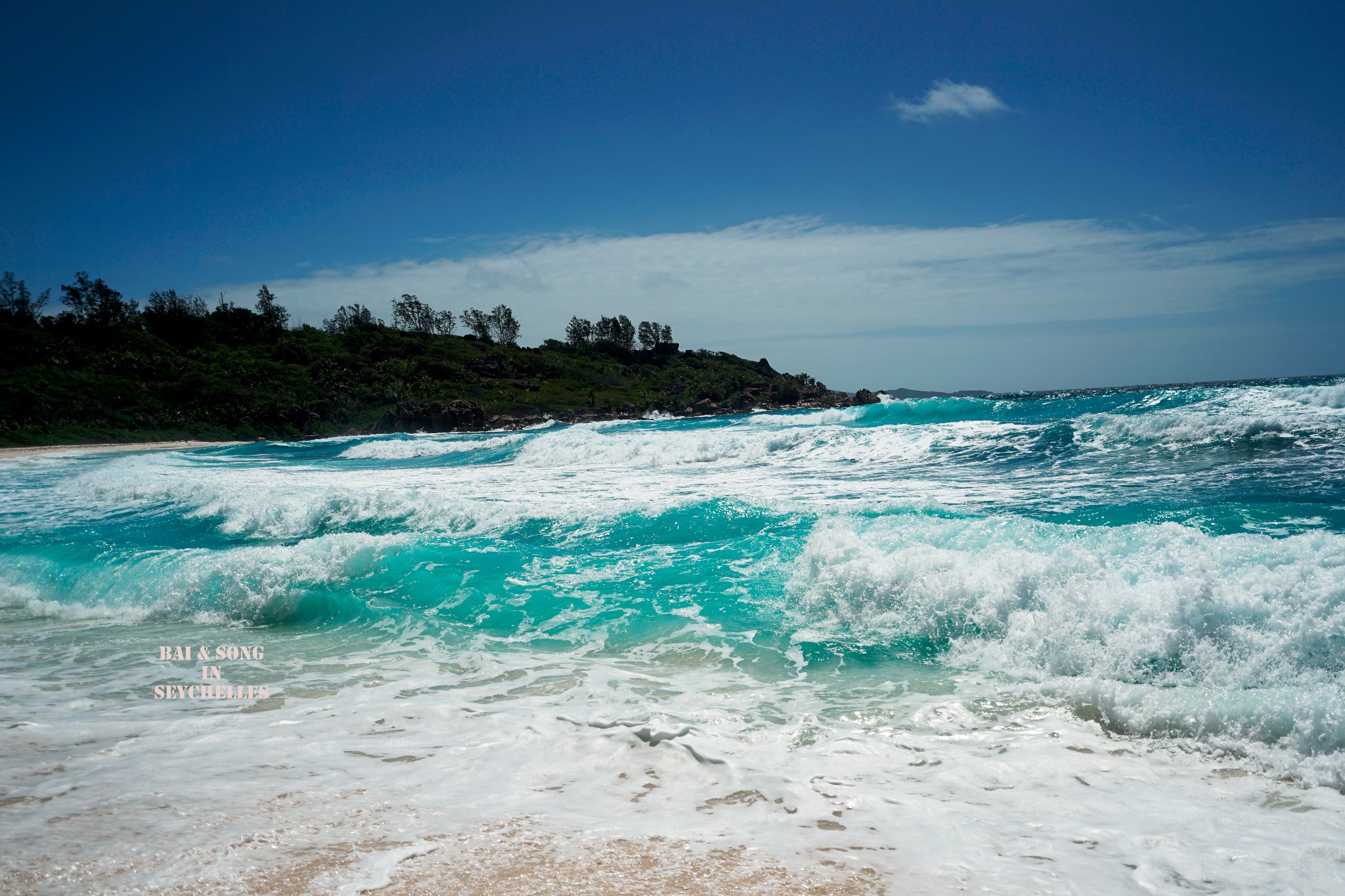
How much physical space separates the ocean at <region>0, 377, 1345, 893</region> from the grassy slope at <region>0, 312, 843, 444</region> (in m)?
42.7

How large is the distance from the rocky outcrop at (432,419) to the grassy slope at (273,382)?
2862 mm

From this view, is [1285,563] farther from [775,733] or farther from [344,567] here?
[344,567]

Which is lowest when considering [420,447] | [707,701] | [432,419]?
[707,701]

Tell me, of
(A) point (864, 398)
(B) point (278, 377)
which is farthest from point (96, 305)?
(A) point (864, 398)

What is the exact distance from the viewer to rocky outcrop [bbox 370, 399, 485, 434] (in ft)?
152

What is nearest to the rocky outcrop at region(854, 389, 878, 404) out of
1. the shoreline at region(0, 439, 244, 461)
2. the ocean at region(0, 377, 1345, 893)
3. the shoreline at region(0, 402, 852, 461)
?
the shoreline at region(0, 402, 852, 461)

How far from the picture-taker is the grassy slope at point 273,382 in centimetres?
4662

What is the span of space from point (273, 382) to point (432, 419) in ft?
80.7

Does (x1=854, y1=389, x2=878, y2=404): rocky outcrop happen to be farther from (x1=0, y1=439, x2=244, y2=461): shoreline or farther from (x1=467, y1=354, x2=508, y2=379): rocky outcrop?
(x1=0, y1=439, x2=244, y2=461): shoreline

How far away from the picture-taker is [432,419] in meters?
46.5

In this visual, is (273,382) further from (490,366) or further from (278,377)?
(490,366)

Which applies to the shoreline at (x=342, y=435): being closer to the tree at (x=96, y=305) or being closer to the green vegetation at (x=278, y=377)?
the green vegetation at (x=278, y=377)

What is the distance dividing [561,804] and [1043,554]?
4.83m

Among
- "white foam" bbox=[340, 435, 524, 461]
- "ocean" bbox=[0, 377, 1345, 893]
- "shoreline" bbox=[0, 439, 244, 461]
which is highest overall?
"shoreline" bbox=[0, 439, 244, 461]
